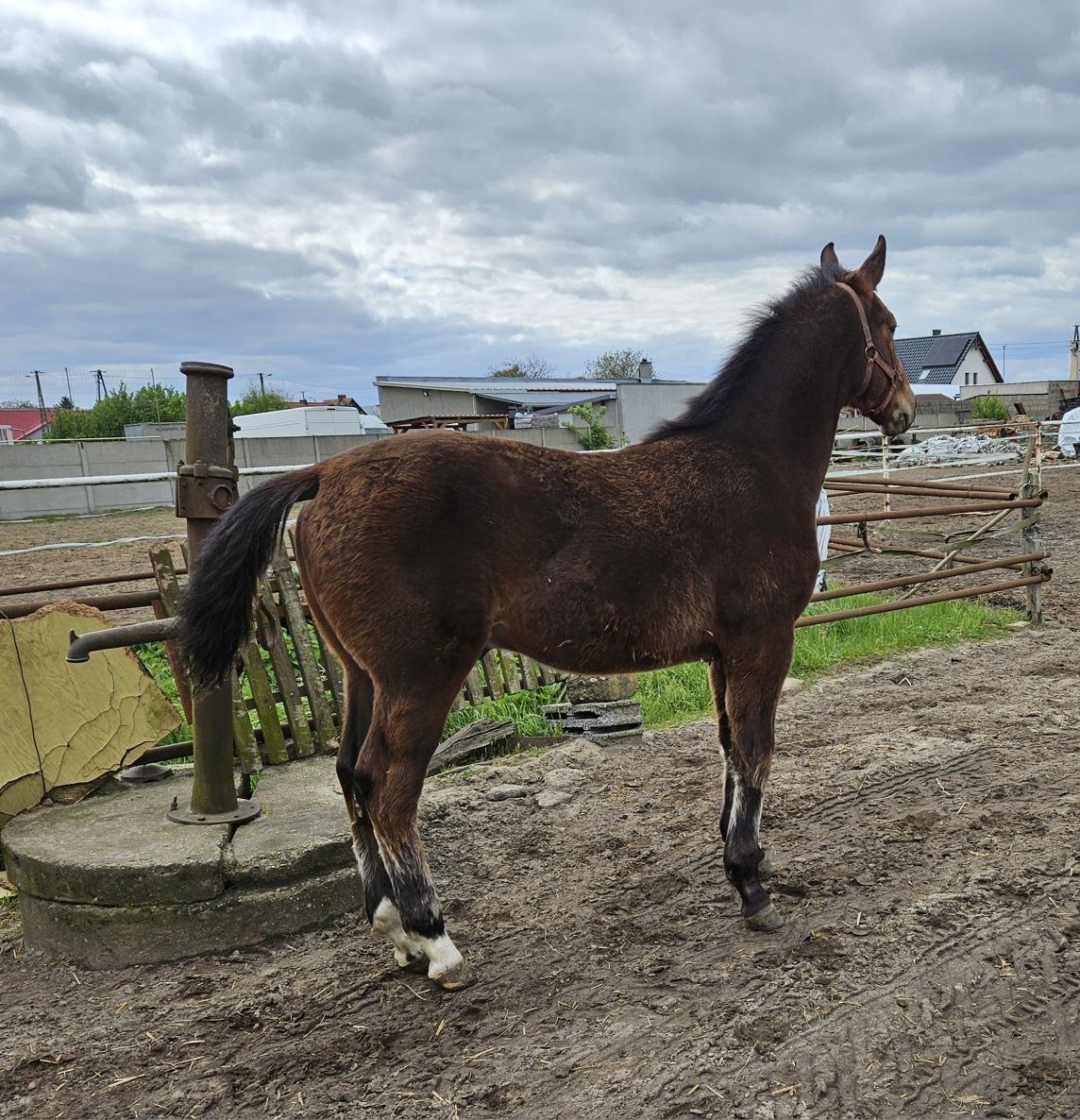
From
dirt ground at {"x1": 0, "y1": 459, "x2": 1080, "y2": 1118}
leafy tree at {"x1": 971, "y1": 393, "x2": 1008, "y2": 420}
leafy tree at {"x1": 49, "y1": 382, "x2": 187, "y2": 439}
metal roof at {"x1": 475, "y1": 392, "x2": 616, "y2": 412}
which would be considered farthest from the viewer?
leafy tree at {"x1": 49, "y1": 382, "x2": 187, "y2": 439}

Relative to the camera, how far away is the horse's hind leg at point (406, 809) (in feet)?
9.12

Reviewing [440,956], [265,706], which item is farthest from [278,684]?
[440,956]

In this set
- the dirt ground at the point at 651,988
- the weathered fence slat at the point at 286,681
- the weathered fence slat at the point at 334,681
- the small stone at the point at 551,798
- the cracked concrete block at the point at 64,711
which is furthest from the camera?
the weathered fence slat at the point at 334,681

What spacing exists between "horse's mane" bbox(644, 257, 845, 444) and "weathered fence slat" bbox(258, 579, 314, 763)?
2186 mm

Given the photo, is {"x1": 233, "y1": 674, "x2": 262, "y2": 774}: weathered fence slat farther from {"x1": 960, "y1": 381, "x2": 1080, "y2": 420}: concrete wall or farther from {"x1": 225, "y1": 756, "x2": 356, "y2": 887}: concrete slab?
{"x1": 960, "y1": 381, "x2": 1080, "y2": 420}: concrete wall

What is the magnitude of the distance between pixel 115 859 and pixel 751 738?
2369 mm

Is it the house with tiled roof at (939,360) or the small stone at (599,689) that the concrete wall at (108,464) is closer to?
the small stone at (599,689)

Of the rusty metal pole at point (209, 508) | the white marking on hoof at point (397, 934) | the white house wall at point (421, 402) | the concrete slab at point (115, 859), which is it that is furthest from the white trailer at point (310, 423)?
the white marking on hoof at point (397, 934)

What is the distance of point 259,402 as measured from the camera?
2188 inches

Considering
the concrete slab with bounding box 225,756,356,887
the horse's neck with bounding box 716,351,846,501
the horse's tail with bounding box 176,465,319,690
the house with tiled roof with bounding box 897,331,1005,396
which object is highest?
the house with tiled roof with bounding box 897,331,1005,396

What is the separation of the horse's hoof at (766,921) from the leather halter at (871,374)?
7.09 feet

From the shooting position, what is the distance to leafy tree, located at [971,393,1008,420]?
38000mm

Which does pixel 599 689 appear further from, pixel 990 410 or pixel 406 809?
pixel 990 410

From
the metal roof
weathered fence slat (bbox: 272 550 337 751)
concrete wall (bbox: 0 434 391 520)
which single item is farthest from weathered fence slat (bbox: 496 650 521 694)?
the metal roof
